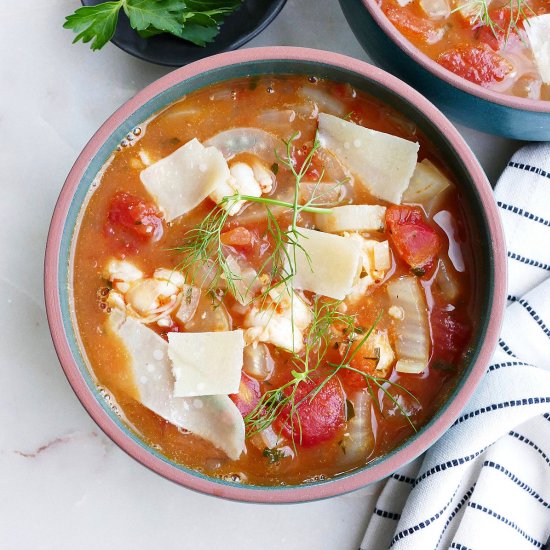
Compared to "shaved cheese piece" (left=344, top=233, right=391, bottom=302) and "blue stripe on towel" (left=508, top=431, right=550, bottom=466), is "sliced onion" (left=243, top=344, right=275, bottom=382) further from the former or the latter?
"blue stripe on towel" (left=508, top=431, right=550, bottom=466)

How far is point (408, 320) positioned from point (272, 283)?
1.26 feet

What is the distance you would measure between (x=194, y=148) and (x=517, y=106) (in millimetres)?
877

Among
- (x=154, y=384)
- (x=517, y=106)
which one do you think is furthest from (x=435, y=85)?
(x=154, y=384)

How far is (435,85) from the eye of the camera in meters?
2.41

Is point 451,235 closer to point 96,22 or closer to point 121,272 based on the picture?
point 121,272

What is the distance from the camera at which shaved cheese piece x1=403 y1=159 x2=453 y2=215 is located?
2395mm

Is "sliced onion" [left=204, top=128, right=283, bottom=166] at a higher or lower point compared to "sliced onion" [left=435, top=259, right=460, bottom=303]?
higher

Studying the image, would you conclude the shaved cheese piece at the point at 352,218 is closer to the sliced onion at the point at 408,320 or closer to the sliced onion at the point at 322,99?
the sliced onion at the point at 408,320

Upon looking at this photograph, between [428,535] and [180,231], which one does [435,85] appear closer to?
[180,231]

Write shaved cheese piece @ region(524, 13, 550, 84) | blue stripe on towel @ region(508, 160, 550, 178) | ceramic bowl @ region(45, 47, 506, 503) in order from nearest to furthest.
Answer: ceramic bowl @ region(45, 47, 506, 503), shaved cheese piece @ region(524, 13, 550, 84), blue stripe on towel @ region(508, 160, 550, 178)

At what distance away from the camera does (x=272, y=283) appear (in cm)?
236

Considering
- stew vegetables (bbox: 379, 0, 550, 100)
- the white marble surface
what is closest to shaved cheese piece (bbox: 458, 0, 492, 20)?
stew vegetables (bbox: 379, 0, 550, 100)

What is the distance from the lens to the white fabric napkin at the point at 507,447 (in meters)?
2.58

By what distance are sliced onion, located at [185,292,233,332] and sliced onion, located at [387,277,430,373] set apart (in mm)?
452
